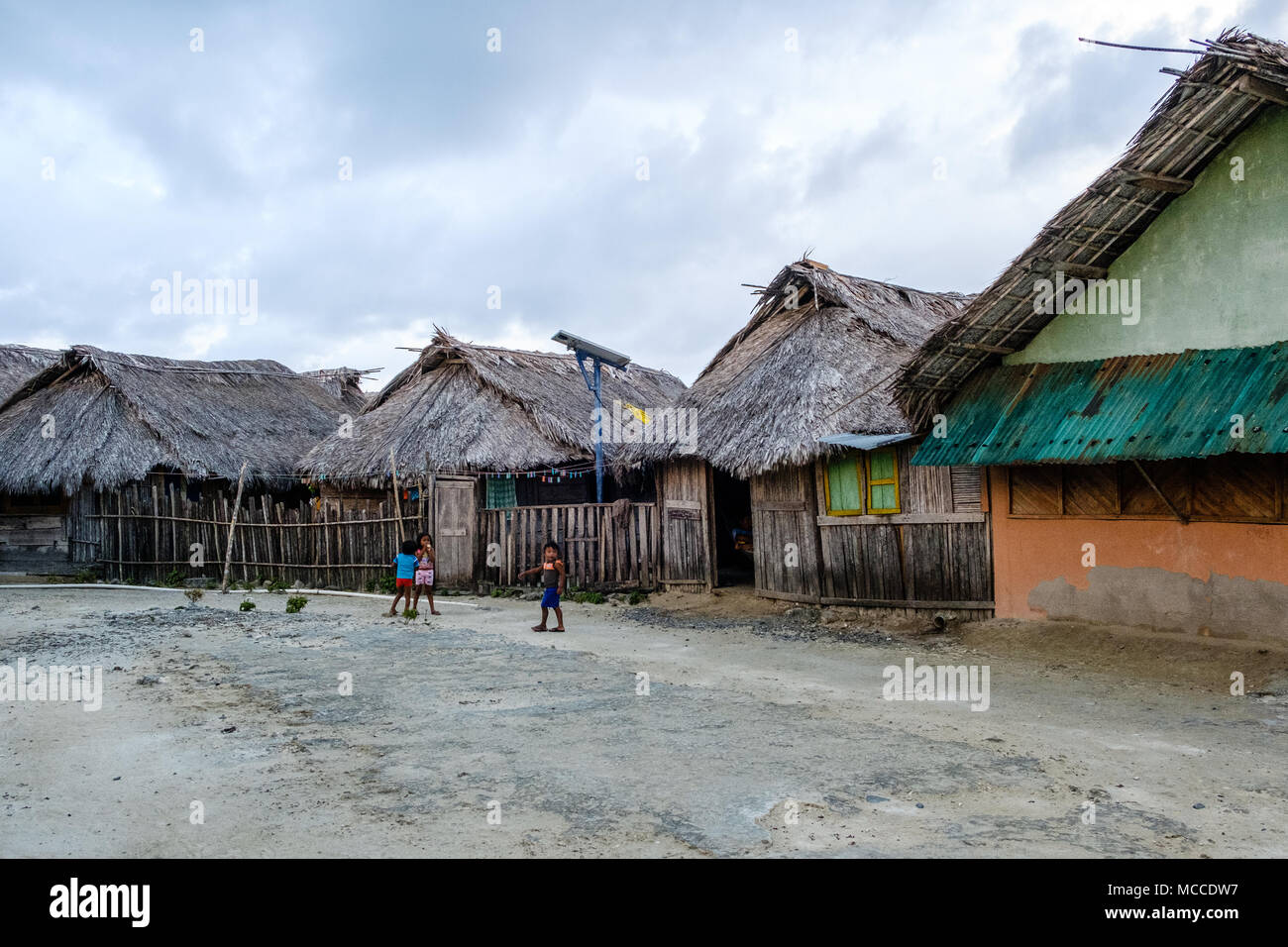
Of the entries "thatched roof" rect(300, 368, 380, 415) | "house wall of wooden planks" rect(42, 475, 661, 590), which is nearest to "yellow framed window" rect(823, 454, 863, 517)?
"house wall of wooden planks" rect(42, 475, 661, 590)

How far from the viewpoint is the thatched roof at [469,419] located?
18703 millimetres

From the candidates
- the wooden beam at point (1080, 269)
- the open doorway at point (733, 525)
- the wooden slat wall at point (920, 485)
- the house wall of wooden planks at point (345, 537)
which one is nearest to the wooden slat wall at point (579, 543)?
the house wall of wooden planks at point (345, 537)

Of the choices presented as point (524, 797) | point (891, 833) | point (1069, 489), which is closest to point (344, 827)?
point (524, 797)

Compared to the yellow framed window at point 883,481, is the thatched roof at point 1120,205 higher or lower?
higher

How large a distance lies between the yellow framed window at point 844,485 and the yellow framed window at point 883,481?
7.0 inches

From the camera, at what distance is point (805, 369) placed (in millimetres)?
14961

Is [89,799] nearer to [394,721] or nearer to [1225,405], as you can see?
[394,721]

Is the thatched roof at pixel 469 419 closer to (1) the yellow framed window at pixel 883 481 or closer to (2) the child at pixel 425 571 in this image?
(2) the child at pixel 425 571

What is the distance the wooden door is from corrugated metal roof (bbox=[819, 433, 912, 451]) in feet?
24.9

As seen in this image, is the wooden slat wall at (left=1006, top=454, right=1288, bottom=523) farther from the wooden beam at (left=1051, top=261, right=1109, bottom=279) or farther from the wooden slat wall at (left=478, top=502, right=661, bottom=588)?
the wooden slat wall at (left=478, top=502, right=661, bottom=588)

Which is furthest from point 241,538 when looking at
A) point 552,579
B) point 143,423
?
point 552,579

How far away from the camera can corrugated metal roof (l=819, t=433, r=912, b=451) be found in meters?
12.0

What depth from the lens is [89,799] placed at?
5566mm

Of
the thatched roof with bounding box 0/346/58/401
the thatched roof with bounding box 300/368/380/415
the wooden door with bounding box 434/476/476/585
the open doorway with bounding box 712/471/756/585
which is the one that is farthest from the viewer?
the thatched roof with bounding box 300/368/380/415
